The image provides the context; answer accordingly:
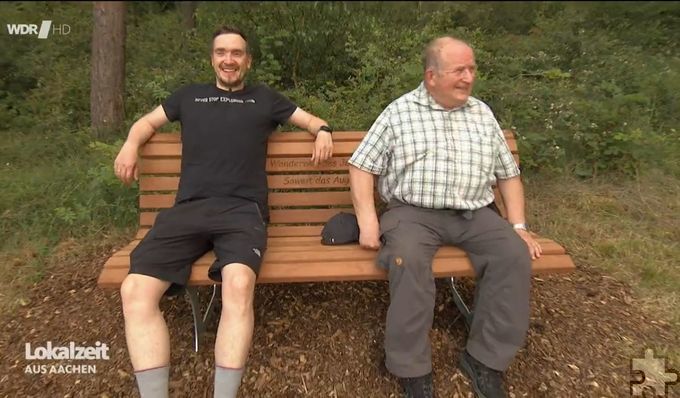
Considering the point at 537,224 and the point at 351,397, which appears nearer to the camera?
the point at 351,397

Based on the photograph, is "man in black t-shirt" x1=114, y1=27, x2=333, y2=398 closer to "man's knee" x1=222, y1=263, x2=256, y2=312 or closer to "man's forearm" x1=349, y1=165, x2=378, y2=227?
"man's knee" x1=222, y1=263, x2=256, y2=312

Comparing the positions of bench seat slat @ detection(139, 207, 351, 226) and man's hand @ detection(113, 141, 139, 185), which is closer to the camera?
man's hand @ detection(113, 141, 139, 185)

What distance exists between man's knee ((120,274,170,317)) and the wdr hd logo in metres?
4.99

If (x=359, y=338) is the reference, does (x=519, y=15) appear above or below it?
above

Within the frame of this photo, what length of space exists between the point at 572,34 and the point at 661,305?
4.29m

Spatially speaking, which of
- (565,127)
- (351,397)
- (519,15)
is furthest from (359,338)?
(519,15)

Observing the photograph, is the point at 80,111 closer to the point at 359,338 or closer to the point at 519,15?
the point at 359,338

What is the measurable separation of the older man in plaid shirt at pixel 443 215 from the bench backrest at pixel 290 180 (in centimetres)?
35

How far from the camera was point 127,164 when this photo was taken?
291 cm

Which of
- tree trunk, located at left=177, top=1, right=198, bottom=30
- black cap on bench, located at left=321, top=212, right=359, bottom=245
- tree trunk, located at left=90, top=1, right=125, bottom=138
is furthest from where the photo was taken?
tree trunk, located at left=177, top=1, right=198, bottom=30

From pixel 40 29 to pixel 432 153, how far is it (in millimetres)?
5973

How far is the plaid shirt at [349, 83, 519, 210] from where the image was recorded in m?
2.79

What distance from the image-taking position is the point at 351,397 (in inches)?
103

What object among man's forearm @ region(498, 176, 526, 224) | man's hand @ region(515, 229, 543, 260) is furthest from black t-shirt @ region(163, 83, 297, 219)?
man's hand @ region(515, 229, 543, 260)
